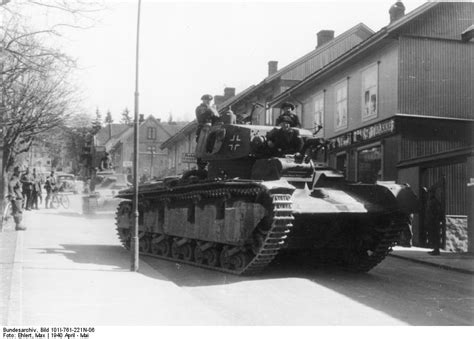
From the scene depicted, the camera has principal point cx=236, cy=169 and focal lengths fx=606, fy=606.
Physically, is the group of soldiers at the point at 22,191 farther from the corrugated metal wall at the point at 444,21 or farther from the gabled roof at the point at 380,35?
the corrugated metal wall at the point at 444,21

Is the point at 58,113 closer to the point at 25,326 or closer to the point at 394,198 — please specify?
the point at 394,198

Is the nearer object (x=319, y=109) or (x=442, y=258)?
(x=442, y=258)

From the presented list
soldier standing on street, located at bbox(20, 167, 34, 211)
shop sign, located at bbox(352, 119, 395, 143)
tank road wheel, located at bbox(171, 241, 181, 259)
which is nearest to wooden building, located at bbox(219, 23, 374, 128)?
shop sign, located at bbox(352, 119, 395, 143)

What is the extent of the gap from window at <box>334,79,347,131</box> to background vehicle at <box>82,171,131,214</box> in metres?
9.52

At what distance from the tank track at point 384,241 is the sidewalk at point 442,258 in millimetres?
1903

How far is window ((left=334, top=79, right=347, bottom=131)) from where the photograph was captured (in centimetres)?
2247

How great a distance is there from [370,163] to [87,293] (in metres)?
13.9

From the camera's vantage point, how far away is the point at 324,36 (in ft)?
107

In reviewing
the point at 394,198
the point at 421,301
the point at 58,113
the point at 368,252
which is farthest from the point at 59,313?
the point at 58,113

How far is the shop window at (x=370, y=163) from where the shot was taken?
19341 mm

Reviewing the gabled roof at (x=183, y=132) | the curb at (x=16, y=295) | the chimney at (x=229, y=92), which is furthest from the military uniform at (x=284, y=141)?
the chimney at (x=229, y=92)

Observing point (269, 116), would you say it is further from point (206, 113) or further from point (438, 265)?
point (438, 265)

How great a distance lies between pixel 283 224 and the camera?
8961mm

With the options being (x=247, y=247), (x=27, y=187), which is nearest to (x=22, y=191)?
(x=27, y=187)
